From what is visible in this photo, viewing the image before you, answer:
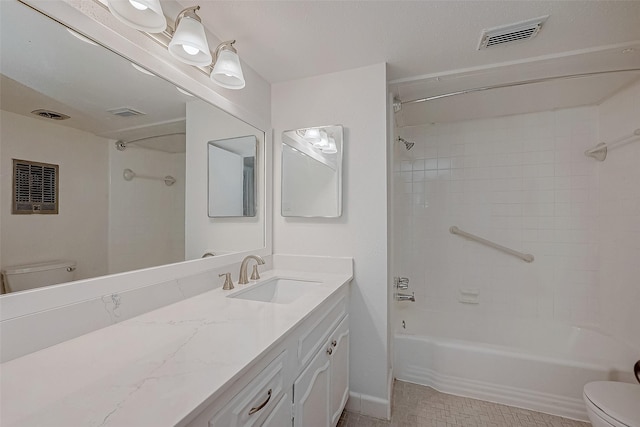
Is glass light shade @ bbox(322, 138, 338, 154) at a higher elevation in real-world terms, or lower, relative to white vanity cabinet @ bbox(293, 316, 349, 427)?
higher

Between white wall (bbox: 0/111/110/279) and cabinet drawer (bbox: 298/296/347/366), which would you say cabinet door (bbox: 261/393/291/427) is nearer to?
cabinet drawer (bbox: 298/296/347/366)

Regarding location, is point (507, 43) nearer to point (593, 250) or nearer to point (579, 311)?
point (593, 250)

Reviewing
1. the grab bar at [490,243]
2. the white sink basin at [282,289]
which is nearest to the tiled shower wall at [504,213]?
the grab bar at [490,243]

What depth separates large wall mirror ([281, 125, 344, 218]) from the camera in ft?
5.90

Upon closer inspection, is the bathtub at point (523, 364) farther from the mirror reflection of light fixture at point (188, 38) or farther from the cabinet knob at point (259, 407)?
the mirror reflection of light fixture at point (188, 38)

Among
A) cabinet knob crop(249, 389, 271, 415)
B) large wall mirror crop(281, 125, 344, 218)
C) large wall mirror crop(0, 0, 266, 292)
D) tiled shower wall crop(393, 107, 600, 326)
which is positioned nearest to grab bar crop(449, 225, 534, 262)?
tiled shower wall crop(393, 107, 600, 326)

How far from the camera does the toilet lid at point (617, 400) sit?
1.22 meters

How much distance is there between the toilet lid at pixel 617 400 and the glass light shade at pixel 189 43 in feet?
8.12

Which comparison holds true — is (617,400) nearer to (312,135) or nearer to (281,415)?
(281,415)

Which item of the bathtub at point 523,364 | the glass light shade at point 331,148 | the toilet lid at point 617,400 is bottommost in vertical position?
the bathtub at point 523,364

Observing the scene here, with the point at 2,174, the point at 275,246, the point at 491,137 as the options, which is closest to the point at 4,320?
the point at 2,174

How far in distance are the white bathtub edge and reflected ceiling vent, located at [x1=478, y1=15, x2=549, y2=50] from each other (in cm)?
216

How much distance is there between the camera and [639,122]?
5.90 feet

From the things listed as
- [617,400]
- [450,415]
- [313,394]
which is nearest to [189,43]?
[313,394]
